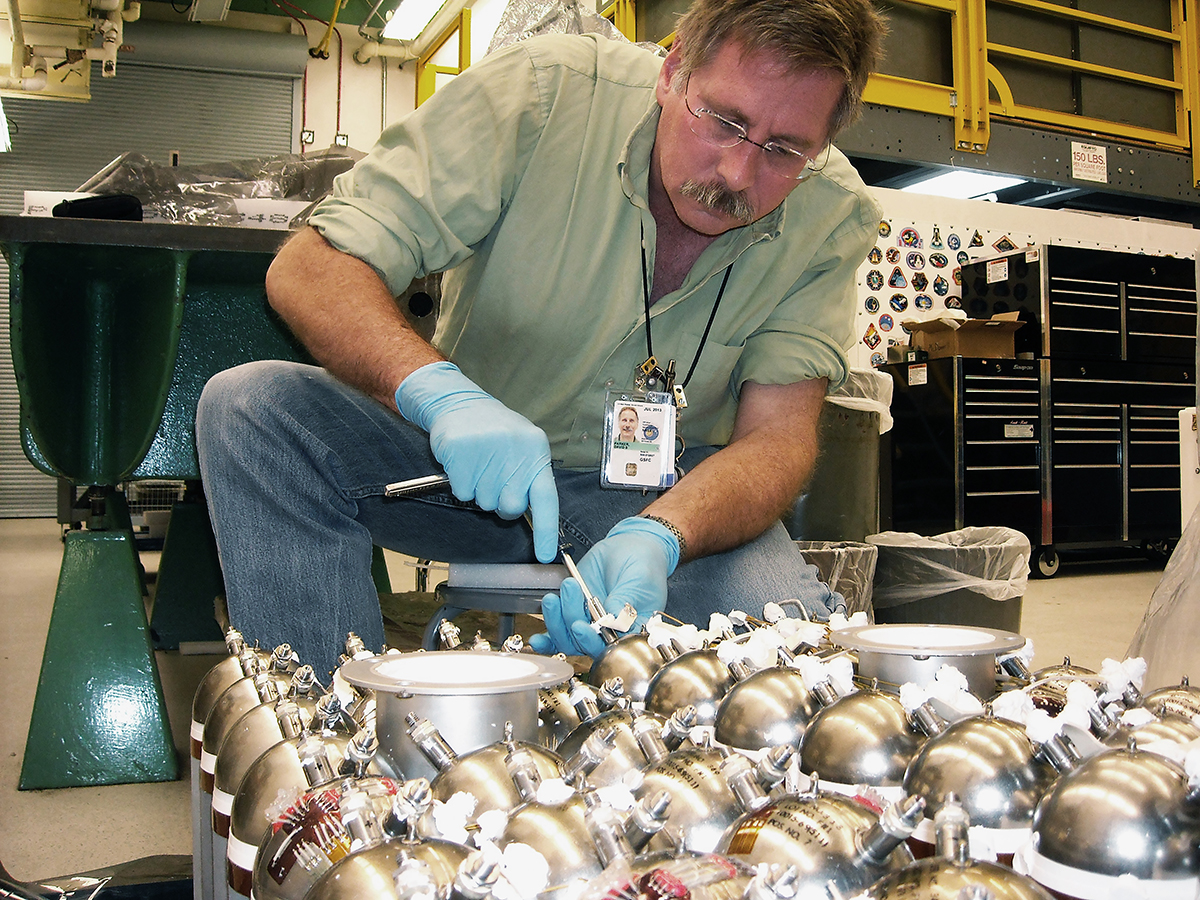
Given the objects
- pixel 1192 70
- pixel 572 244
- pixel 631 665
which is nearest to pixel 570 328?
pixel 572 244

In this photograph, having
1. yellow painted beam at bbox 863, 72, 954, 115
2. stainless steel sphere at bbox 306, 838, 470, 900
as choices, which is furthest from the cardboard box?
stainless steel sphere at bbox 306, 838, 470, 900

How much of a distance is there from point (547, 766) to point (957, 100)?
5070 millimetres

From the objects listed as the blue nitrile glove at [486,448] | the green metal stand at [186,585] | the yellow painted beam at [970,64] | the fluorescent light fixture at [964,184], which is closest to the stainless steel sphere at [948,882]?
the blue nitrile glove at [486,448]

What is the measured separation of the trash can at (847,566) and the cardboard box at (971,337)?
2.22 m

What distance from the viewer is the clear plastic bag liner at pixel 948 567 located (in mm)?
2668

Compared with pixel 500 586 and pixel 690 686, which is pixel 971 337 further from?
pixel 690 686

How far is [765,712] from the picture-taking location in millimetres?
721

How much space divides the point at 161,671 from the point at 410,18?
574 cm

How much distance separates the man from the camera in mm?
1402

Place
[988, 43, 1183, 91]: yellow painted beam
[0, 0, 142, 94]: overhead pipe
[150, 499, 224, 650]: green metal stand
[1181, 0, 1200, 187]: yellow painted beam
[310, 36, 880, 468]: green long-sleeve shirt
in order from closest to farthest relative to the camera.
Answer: [310, 36, 880, 468]: green long-sleeve shirt → [150, 499, 224, 650]: green metal stand → [988, 43, 1183, 91]: yellow painted beam → [0, 0, 142, 94]: overhead pipe → [1181, 0, 1200, 187]: yellow painted beam

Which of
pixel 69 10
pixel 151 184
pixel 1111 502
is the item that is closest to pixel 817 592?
pixel 151 184

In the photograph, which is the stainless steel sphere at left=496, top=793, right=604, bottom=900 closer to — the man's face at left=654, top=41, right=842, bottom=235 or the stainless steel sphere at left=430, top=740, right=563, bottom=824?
the stainless steel sphere at left=430, top=740, right=563, bottom=824

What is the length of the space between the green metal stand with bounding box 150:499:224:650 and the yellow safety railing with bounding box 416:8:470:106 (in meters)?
4.04

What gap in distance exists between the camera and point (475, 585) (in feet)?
5.47
